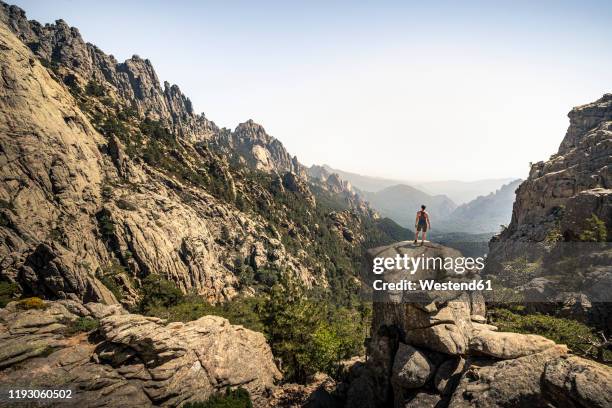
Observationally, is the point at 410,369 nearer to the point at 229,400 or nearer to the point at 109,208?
the point at 229,400

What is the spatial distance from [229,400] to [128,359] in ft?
26.9

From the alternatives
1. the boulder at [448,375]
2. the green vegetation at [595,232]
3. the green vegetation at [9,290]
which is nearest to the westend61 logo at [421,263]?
the boulder at [448,375]

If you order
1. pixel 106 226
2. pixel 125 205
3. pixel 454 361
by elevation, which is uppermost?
pixel 125 205

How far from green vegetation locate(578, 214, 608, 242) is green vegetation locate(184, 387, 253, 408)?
131 feet

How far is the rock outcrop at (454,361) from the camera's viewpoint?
13117 mm

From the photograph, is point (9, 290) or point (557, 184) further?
point (557, 184)

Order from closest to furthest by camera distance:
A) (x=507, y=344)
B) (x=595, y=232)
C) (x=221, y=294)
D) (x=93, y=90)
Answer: (x=507, y=344)
(x=595, y=232)
(x=221, y=294)
(x=93, y=90)

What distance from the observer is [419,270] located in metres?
20.9

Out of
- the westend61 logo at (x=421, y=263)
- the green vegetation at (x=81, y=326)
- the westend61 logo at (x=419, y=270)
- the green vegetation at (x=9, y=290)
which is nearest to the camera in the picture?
the westend61 logo at (x=419, y=270)

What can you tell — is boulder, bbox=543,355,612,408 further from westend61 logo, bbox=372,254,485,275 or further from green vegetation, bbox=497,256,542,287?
green vegetation, bbox=497,256,542,287

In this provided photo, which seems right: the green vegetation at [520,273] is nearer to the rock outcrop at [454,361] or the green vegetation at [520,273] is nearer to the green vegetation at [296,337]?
the rock outcrop at [454,361]

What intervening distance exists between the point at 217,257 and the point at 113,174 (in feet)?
132

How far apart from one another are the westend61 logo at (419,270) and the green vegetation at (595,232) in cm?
2472

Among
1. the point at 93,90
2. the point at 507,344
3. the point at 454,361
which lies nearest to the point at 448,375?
the point at 454,361
